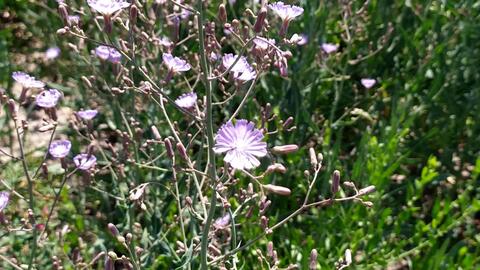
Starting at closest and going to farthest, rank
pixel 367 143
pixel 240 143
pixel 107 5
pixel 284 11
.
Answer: pixel 240 143 < pixel 107 5 < pixel 284 11 < pixel 367 143

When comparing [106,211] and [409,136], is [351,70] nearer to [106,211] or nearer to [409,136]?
[409,136]

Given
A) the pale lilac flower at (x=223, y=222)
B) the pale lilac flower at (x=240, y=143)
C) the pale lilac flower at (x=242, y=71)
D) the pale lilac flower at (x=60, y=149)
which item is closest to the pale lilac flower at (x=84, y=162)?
the pale lilac flower at (x=60, y=149)

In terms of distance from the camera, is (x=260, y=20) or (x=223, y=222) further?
(x=223, y=222)

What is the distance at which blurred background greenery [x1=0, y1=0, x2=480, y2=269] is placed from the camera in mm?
2537

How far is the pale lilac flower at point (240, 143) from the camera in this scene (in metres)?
1.42

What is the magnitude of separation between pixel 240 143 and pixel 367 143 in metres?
1.30

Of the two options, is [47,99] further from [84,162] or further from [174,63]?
[174,63]

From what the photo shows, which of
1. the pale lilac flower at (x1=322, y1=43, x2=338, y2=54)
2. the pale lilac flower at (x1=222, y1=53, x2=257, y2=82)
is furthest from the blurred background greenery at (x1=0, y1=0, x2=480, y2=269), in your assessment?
the pale lilac flower at (x1=222, y1=53, x2=257, y2=82)

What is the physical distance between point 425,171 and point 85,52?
1.65 meters

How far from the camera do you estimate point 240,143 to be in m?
1.45

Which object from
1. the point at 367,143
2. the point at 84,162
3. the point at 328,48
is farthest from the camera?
the point at 328,48

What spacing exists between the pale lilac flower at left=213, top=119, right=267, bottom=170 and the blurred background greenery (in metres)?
0.90

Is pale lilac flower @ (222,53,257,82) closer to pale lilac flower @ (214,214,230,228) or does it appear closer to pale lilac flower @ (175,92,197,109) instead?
pale lilac flower @ (175,92,197,109)

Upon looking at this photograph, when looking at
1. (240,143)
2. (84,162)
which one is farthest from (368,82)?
(240,143)
